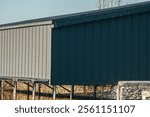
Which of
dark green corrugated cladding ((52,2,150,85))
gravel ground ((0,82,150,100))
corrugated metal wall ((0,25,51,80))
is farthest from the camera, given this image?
gravel ground ((0,82,150,100))

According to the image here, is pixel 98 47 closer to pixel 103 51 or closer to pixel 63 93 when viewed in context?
pixel 103 51

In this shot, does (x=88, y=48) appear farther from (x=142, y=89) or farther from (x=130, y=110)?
(x=130, y=110)

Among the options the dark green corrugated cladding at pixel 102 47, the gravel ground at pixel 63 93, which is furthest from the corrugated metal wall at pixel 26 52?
the gravel ground at pixel 63 93

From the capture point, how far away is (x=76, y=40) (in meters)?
23.5

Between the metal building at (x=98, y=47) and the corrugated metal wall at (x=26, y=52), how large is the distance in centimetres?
11

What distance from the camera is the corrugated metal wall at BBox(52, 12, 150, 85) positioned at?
23094 millimetres

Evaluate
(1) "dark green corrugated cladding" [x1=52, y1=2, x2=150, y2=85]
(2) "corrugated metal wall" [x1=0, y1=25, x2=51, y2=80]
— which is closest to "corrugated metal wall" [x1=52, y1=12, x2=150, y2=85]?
(1) "dark green corrugated cladding" [x1=52, y1=2, x2=150, y2=85]

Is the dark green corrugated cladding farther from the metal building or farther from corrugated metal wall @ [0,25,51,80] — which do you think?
corrugated metal wall @ [0,25,51,80]

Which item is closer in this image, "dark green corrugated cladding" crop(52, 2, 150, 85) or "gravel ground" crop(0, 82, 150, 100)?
"dark green corrugated cladding" crop(52, 2, 150, 85)

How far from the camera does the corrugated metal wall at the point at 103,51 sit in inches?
909

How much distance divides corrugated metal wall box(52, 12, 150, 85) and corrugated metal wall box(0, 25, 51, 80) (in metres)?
0.70

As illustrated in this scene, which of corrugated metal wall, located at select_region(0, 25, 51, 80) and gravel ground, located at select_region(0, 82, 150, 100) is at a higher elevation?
corrugated metal wall, located at select_region(0, 25, 51, 80)

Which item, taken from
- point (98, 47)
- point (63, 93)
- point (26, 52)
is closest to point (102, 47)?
point (98, 47)

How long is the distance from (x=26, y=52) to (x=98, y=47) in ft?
15.6
